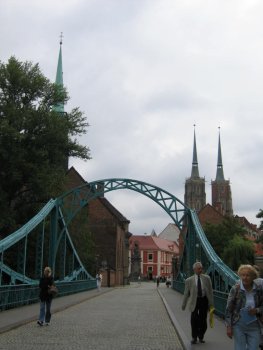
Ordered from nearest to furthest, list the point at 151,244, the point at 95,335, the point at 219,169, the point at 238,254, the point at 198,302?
the point at 198,302, the point at 95,335, the point at 238,254, the point at 151,244, the point at 219,169

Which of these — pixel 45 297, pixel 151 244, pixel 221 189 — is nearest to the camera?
pixel 45 297

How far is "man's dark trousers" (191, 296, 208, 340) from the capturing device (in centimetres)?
988

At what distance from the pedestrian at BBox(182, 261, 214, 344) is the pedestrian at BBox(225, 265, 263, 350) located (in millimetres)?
4024

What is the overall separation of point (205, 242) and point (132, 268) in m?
70.4

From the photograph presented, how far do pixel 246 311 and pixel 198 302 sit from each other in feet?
14.1

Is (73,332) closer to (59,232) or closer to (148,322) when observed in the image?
(148,322)

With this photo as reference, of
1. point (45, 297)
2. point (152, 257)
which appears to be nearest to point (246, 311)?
point (45, 297)

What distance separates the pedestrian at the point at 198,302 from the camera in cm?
987

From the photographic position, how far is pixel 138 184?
30266mm

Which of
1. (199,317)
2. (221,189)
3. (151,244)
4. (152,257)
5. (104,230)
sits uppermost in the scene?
(221,189)

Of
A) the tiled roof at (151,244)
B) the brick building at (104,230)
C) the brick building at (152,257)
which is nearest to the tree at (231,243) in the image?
the brick building at (104,230)

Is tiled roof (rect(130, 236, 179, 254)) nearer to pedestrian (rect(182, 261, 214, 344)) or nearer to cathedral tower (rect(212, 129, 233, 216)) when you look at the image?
cathedral tower (rect(212, 129, 233, 216))

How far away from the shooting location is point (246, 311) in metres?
5.70

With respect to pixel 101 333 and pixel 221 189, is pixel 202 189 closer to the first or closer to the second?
pixel 221 189
